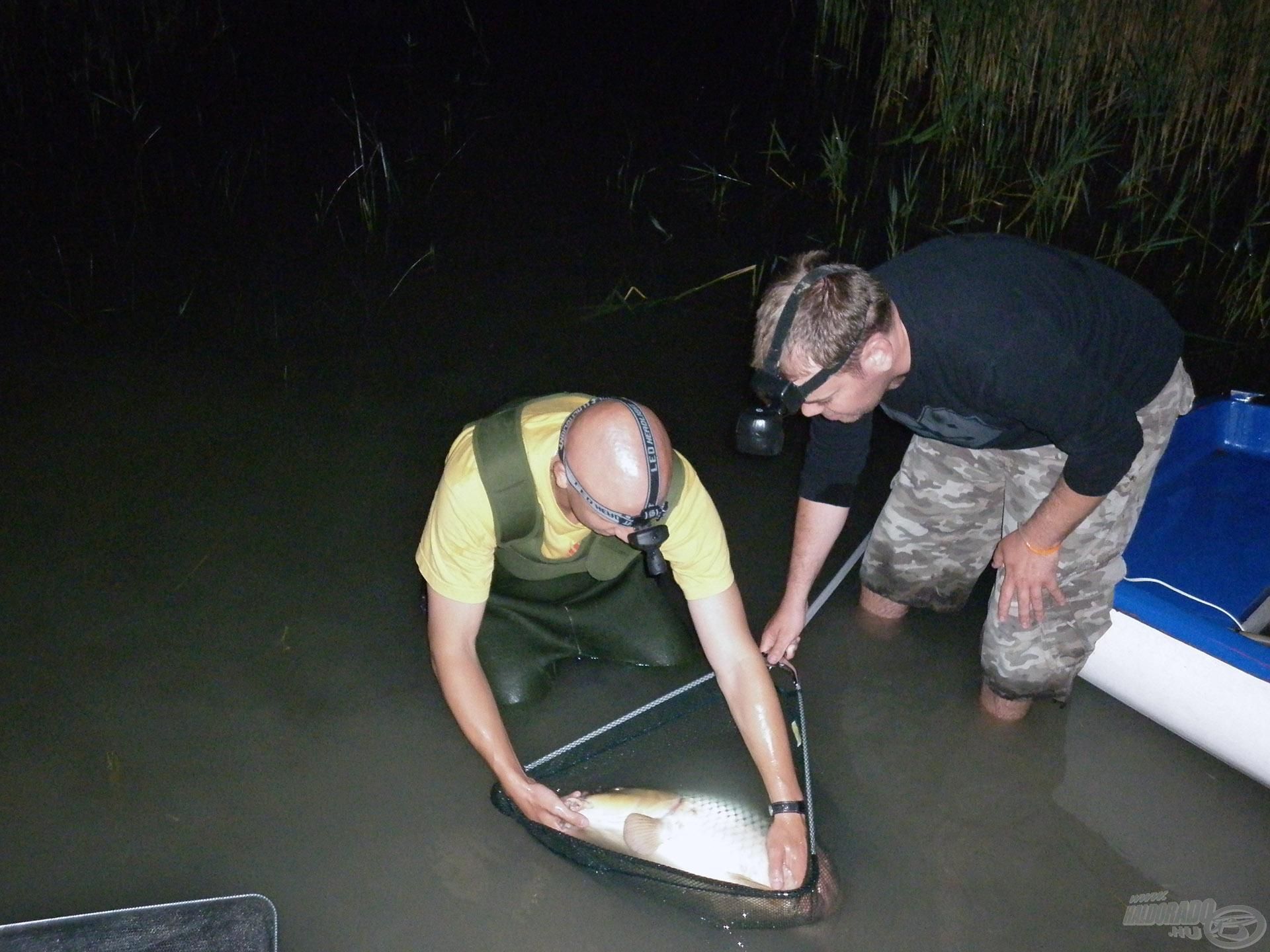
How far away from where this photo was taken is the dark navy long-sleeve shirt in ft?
7.27

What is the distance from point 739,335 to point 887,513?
1.87 meters

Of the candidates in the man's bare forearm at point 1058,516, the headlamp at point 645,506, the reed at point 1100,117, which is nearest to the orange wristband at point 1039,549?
the man's bare forearm at point 1058,516

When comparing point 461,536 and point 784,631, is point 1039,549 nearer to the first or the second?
point 784,631

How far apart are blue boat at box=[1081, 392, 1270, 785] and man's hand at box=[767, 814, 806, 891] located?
1.14 m

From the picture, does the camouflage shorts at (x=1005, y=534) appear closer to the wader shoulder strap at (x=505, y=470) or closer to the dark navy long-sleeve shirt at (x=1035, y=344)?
the dark navy long-sleeve shirt at (x=1035, y=344)

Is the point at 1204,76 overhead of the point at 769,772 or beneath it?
overhead

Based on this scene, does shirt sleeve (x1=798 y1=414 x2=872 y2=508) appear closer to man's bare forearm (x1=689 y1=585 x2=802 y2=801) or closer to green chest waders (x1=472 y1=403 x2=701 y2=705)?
man's bare forearm (x1=689 y1=585 x2=802 y2=801)

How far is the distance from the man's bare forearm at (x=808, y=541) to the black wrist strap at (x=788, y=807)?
578 mm

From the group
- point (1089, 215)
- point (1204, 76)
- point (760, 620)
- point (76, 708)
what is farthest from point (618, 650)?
point (1204, 76)

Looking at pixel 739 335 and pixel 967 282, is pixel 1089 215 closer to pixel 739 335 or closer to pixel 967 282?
pixel 739 335

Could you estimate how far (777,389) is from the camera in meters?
2.16

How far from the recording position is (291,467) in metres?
3.96

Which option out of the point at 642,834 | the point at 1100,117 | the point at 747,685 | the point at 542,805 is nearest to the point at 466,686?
the point at 542,805

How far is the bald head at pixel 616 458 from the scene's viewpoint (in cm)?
213
